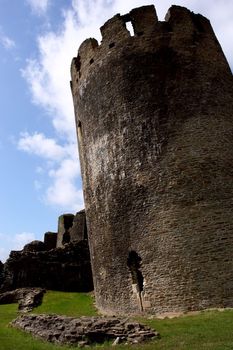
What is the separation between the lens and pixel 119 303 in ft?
53.6

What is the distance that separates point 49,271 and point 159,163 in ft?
44.3

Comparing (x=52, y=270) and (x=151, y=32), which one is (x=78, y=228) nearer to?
(x=52, y=270)

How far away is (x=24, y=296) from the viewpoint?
77.9 feet

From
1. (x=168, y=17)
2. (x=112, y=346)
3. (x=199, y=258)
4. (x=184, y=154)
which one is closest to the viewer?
(x=112, y=346)

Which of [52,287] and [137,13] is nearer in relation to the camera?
[137,13]

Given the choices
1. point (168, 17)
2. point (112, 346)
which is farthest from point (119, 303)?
point (168, 17)

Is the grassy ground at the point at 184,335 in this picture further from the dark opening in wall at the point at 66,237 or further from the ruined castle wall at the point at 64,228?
the ruined castle wall at the point at 64,228

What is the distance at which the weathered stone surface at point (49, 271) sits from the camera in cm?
2603

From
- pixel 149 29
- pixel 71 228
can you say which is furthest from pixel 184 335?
pixel 71 228

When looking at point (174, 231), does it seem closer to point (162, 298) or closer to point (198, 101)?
point (162, 298)

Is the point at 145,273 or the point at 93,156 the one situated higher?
the point at 93,156

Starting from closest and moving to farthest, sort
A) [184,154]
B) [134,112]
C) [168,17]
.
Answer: [184,154] → [134,112] → [168,17]

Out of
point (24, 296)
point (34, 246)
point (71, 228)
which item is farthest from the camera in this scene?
point (71, 228)

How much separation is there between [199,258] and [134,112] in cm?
640
